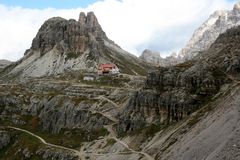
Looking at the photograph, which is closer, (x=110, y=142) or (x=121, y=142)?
(x=121, y=142)

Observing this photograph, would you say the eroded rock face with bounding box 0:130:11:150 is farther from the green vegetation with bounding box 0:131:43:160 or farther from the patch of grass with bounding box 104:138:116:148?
the patch of grass with bounding box 104:138:116:148

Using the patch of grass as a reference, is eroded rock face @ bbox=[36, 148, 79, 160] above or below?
below

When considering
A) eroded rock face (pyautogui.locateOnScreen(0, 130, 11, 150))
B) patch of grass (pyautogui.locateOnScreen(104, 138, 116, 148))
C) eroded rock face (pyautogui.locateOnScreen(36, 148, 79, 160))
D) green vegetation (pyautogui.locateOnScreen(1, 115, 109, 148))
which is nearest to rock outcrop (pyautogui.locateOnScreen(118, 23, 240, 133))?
patch of grass (pyautogui.locateOnScreen(104, 138, 116, 148))

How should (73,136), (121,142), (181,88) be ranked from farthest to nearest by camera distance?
1. (73,136)
2. (121,142)
3. (181,88)

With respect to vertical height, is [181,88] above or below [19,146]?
above

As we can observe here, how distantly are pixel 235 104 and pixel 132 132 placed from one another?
170 ft

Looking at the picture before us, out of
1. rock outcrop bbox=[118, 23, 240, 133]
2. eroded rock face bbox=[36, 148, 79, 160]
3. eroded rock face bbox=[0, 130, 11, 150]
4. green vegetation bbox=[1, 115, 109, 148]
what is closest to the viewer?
rock outcrop bbox=[118, 23, 240, 133]

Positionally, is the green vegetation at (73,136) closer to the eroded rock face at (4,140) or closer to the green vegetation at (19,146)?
the green vegetation at (19,146)

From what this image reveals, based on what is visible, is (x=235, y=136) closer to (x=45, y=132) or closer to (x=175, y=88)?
(x=175, y=88)

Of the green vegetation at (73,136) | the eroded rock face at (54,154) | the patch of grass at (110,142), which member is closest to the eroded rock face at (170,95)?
the patch of grass at (110,142)

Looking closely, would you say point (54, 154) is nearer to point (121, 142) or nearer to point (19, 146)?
point (121, 142)

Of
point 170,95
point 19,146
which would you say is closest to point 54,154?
point 19,146

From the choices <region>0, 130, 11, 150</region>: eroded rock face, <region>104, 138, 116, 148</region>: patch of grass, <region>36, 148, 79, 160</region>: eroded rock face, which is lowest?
<region>36, 148, 79, 160</region>: eroded rock face

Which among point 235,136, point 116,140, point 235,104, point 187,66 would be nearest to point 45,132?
point 116,140
